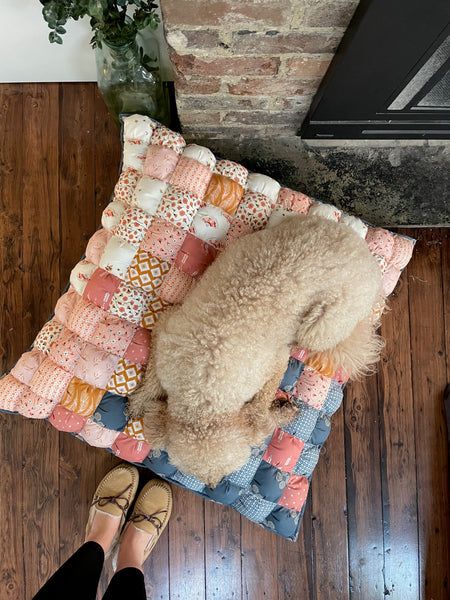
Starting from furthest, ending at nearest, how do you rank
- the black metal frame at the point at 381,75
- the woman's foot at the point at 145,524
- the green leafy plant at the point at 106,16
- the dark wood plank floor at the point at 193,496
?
1. the dark wood plank floor at the point at 193,496
2. the woman's foot at the point at 145,524
3. the green leafy plant at the point at 106,16
4. the black metal frame at the point at 381,75

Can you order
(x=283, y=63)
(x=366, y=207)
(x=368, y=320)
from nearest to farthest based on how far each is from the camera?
(x=283, y=63) → (x=368, y=320) → (x=366, y=207)

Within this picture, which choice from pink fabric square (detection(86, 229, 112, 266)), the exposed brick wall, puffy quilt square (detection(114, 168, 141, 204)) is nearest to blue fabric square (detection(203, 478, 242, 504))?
pink fabric square (detection(86, 229, 112, 266))

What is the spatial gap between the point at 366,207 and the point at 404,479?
0.85 m

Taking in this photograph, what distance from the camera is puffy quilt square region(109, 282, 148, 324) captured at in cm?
130

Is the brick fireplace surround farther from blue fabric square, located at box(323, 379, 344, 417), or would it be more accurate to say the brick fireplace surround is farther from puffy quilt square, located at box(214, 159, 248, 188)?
blue fabric square, located at box(323, 379, 344, 417)

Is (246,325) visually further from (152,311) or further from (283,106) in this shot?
(283,106)

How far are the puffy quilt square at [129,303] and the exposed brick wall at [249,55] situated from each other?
0.47 m

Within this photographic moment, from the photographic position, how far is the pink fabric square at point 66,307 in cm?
134

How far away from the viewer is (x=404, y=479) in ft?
5.25

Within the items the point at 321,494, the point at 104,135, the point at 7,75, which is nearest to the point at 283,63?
the point at 104,135

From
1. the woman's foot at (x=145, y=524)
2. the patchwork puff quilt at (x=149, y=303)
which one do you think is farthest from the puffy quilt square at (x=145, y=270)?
the woman's foot at (x=145, y=524)

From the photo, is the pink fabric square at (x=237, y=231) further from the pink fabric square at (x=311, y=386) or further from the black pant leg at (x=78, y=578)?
the black pant leg at (x=78, y=578)

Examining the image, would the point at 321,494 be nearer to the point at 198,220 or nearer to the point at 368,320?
the point at 368,320

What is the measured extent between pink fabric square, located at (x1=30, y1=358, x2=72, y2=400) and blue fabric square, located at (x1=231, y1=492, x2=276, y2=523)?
0.55 meters
